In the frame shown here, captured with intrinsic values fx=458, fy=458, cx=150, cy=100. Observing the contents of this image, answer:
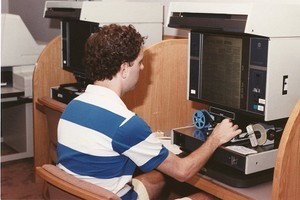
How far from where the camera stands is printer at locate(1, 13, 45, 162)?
3396 mm

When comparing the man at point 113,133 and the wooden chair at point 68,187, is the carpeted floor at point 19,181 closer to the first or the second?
the man at point 113,133

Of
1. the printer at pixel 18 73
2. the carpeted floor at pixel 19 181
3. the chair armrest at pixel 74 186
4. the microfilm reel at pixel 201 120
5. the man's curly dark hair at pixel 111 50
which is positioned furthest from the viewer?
the printer at pixel 18 73

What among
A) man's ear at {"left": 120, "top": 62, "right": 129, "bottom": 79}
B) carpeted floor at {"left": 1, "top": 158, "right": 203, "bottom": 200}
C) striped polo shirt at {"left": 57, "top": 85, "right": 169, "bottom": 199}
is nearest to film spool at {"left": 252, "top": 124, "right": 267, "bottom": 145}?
striped polo shirt at {"left": 57, "top": 85, "right": 169, "bottom": 199}

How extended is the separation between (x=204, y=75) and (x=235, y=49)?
226mm

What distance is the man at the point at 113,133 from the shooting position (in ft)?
5.00

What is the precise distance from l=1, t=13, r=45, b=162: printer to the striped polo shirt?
188cm

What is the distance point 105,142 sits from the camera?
1524mm

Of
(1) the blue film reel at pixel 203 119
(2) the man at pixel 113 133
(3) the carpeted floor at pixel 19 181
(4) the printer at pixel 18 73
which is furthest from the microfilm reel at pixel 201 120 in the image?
(4) the printer at pixel 18 73

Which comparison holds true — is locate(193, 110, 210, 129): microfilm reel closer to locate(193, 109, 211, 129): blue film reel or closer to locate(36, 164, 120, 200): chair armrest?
locate(193, 109, 211, 129): blue film reel

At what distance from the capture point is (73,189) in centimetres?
132

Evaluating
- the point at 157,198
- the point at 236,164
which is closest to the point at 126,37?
the point at 236,164

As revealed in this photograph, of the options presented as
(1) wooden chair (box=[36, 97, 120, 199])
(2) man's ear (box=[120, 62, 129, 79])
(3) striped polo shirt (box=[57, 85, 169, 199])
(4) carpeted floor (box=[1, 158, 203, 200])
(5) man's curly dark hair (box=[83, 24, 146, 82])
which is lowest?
(4) carpeted floor (box=[1, 158, 203, 200])

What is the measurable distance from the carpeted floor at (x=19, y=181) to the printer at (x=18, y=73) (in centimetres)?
7

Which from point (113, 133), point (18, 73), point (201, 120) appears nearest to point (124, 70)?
point (113, 133)
